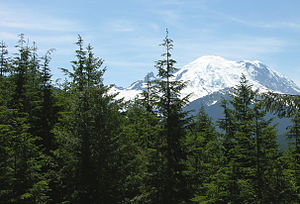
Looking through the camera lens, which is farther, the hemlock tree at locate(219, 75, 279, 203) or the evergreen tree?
the evergreen tree

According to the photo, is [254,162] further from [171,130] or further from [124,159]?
[124,159]

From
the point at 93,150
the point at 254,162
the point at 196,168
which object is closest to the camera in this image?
the point at 93,150

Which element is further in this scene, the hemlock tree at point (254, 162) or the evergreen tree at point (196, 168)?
the evergreen tree at point (196, 168)

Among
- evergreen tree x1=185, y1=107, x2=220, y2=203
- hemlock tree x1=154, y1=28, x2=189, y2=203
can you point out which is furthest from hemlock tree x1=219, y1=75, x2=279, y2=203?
hemlock tree x1=154, y1=28, x2=189, y2=203

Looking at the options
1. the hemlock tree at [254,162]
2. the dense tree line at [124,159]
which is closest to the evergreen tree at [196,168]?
the dense tree line at [124,159]

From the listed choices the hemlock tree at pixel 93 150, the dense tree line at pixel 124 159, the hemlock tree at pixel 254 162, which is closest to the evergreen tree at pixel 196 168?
the dense tree line at pixel 124 159

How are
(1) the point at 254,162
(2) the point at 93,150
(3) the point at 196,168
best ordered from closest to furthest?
(2) the point at 93,150 → (1) the point at 254,162 → (3) the point at 196,168

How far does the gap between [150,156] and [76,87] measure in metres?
8.15

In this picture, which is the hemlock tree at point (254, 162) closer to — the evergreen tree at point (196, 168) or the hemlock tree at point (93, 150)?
the evergreen tree at point (196, 168)

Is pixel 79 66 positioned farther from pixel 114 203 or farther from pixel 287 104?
pixel 287 104

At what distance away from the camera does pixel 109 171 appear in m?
16.5

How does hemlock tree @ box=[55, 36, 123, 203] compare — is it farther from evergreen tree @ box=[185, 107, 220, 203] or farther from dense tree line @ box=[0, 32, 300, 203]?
evergreen tree @ box=[185, 107, 220, 203]

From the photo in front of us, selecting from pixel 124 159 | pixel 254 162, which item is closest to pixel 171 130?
pixel 124 159

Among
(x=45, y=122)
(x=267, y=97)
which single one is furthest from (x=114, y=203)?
(x=45, y=122)
